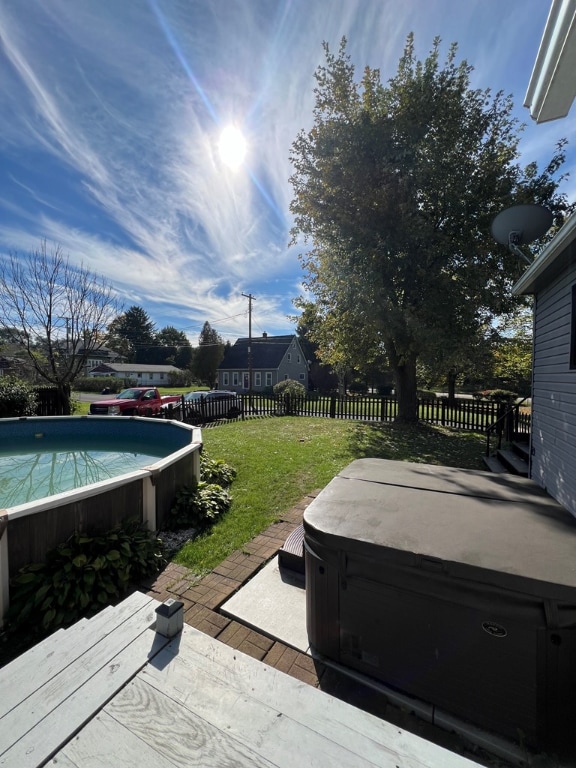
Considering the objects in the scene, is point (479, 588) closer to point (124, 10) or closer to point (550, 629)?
point (550, 629)

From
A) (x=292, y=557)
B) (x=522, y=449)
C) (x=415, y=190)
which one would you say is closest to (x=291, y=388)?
(x=415, y=190)

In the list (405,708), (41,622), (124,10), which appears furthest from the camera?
(124,10)

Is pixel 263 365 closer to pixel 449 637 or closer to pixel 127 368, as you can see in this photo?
pixel 127 368

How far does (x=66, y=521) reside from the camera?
318 centimetres

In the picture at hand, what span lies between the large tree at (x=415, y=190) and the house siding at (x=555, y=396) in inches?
189

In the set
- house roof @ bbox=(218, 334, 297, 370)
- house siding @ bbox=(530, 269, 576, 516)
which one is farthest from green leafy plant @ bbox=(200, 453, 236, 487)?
house roof @ bbox=(218, 334, 297, 370)

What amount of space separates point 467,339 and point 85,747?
1163 cm

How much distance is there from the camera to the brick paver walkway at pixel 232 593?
2303mm

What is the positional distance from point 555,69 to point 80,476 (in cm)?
899

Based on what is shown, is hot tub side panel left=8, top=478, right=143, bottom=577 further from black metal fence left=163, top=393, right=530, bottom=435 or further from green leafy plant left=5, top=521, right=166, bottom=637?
black metal fence left=163, top=393, right=530, bottom=435

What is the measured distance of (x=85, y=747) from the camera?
3.74 ft

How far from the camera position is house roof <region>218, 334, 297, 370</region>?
3675 cm

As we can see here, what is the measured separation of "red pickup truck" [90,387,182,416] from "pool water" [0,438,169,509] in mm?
4117

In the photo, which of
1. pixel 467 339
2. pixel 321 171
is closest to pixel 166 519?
pixel 467 339
